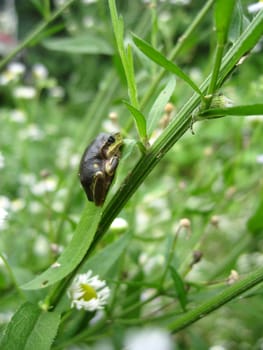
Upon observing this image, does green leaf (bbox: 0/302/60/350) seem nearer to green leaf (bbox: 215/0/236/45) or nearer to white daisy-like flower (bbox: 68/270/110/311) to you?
white daisy-like flower (bbox: 68/270/110/311)

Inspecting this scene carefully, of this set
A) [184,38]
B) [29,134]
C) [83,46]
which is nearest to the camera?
[184,38]

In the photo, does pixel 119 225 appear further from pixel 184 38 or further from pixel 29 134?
pixel 29 134

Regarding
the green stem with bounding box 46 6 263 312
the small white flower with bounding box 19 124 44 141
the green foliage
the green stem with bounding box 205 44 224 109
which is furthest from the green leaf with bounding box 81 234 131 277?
the small white flower with bounding box 19 124 44 141

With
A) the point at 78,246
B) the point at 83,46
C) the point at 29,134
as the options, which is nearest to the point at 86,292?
the point at 78,246

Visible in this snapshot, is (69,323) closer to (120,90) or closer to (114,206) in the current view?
(114,206)

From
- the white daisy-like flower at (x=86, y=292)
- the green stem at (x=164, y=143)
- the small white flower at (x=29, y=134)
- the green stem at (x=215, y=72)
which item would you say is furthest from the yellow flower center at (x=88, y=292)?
the small white flower at (x=29, y=134)

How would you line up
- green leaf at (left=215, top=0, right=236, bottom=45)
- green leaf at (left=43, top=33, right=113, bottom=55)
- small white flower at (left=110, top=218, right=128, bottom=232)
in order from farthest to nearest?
1. green leaf at (left=43, top=33, right=113, bottom=55)
2. small white flower at (left=110, top=218, right=128, bottom=232)
3. green leaf at (left=215, top=0, right=236, bottom=45)
